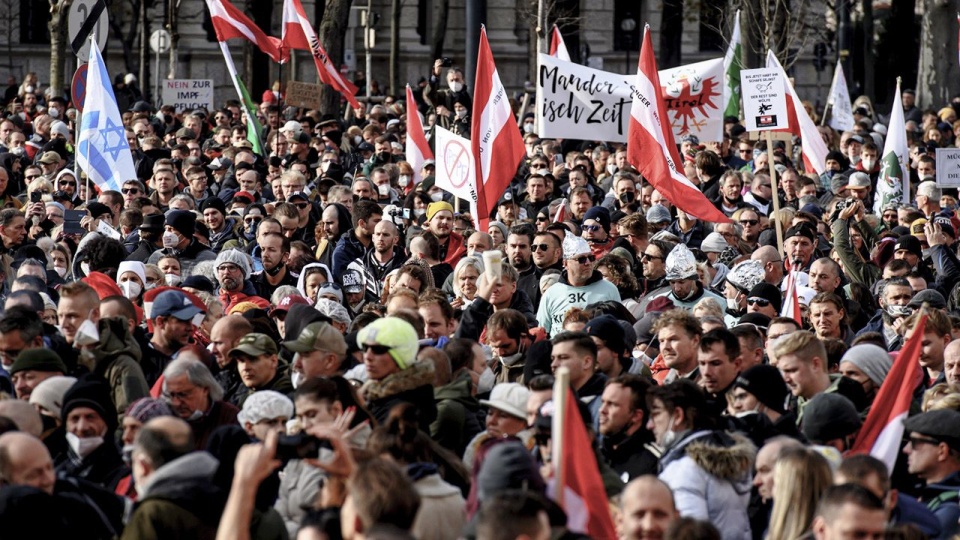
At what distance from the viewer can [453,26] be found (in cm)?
4716

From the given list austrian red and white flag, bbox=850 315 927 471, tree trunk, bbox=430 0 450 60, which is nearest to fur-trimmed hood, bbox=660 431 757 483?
austrian red and white flag, bbox=850 315 927 471

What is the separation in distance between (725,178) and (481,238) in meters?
4.10

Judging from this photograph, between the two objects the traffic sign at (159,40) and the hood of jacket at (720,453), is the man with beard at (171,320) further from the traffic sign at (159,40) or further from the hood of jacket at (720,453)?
the traffic sign at (159,40)

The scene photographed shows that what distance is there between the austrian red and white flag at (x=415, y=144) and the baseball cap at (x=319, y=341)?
10.4 meters

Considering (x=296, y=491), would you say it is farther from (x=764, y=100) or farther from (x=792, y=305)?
(x=764, y=100)

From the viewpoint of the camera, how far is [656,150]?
1323cm

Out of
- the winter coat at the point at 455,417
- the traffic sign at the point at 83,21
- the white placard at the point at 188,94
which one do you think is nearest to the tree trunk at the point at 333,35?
the white placard at the point at 188,94

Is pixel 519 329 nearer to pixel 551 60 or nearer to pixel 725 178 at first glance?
pixel 551 60

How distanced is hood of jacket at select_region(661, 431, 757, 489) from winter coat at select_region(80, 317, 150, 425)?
8.57 feet

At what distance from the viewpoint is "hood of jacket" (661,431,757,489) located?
21.0ft

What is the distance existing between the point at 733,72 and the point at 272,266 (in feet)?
44.3

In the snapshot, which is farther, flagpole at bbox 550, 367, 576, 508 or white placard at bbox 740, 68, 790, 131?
white placard at bbox 740, 68, 790, 131

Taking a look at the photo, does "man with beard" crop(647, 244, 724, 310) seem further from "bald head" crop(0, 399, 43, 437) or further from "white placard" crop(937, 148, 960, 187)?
"white placard" crop(937, 148, 960, 187)

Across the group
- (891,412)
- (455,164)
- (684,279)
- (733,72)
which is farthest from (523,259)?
(733,72)
